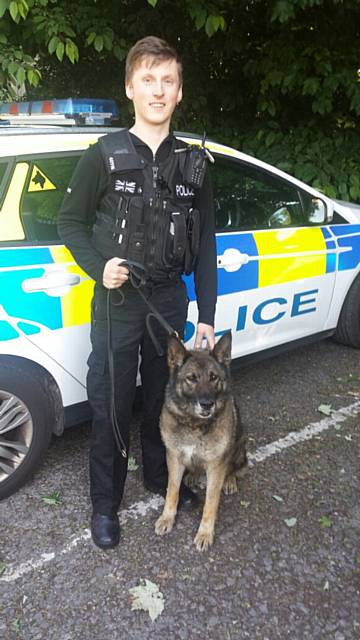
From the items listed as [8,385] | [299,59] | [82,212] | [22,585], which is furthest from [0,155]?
[299,59]

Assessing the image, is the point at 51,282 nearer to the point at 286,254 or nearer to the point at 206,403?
the point at 206,403

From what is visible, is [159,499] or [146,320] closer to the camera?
[146,320]

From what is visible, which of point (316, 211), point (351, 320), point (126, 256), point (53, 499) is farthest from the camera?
point (351, 320)

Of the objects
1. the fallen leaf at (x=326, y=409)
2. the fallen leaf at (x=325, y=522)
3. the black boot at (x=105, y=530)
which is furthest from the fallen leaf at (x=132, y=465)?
the fallen leaf at (x=326, y=409)

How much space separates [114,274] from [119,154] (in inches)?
17.5

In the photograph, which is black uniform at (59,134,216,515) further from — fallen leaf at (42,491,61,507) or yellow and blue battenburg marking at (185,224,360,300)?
yellow and blue battenburg marking at (185,224,360,300)

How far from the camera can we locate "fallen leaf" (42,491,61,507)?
2555mm

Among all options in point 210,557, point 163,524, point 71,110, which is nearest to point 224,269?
point 71,110

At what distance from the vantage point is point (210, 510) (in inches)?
91.8

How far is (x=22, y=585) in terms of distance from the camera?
81.8 inches

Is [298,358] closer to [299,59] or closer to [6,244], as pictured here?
[6,244]

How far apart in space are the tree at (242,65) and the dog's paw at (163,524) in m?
3.36

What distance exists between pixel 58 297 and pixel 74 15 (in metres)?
3.28

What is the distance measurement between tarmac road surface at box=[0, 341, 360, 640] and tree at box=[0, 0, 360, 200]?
3.13 meters
